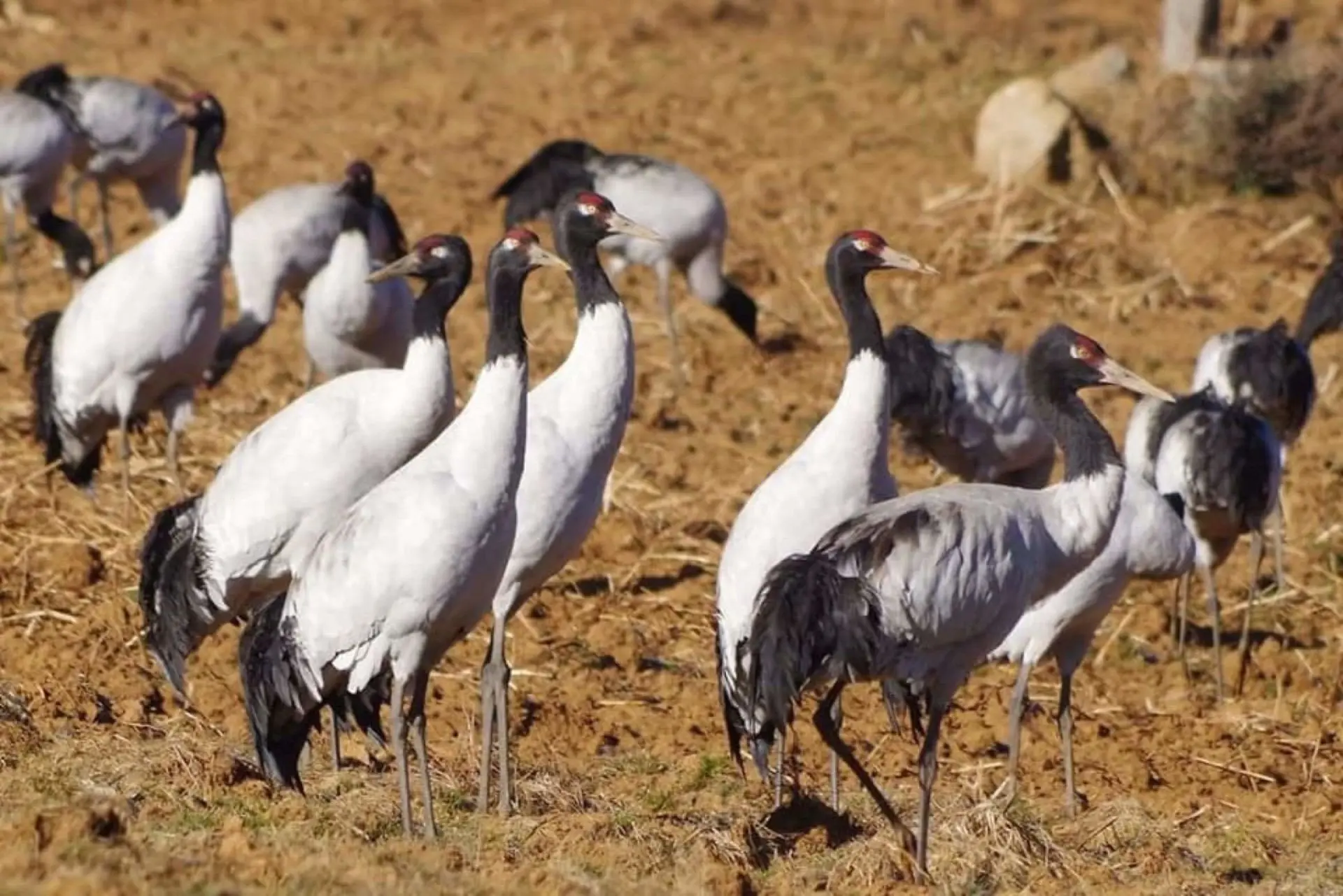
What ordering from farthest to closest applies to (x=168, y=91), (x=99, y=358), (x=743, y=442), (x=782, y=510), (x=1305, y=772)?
(x=168, y=91) < (x=743, y=442) < (x=99, y=358) < (x=1305, y=772) < (x=782, y=510)

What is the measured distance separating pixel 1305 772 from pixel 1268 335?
337cm

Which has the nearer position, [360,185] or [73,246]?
[360,185]

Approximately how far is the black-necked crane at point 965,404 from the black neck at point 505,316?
12.5 feet

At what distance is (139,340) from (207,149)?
99cm

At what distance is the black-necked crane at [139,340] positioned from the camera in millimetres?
11484

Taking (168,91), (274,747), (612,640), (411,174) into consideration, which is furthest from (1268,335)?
(168,91)

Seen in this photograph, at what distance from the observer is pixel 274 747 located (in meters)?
7.88

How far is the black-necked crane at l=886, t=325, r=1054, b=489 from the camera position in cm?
1191

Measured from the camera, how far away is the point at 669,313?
1491 centimetres

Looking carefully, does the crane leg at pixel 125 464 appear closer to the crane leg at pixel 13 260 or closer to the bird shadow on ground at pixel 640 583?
the bird shadow on ground at pixel 640 583

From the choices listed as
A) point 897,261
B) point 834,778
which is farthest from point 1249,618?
point 834,778

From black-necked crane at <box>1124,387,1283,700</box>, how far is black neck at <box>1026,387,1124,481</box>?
90.5 inches

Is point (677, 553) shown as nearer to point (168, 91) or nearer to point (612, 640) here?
point (612, 640)

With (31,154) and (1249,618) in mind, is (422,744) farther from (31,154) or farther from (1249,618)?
(31,154)
